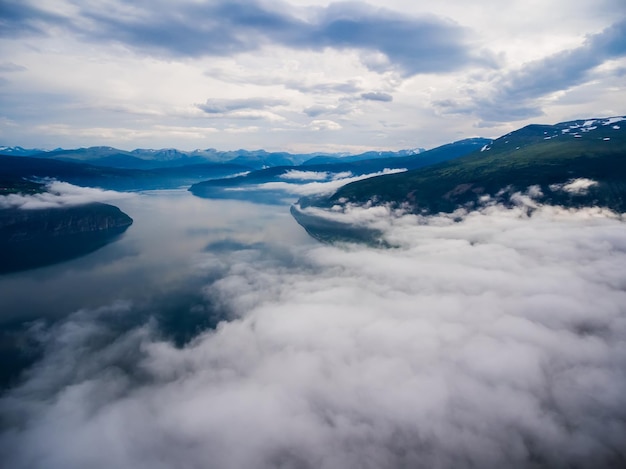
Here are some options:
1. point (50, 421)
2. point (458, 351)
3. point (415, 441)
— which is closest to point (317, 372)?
point (415, 441)

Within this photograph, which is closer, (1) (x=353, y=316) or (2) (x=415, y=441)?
(2) (x=415, y=441)

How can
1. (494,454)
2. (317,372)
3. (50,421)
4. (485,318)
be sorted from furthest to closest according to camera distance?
(485,318) < (317,372) < (50,421) < (494,454)

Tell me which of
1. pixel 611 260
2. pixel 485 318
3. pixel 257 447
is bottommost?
pixel 257 447

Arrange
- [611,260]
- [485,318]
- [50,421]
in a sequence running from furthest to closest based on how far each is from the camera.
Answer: [611,260]
[485,318]
[50,421]

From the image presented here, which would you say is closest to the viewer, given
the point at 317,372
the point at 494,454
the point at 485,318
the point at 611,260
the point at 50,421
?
the point at 494,454

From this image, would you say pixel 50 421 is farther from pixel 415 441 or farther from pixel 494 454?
pixel 494 454

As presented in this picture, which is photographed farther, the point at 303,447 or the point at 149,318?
the point at 149,318

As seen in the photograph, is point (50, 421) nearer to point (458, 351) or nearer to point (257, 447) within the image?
point (257, 447)

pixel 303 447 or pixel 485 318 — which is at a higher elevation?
pixel 485 318

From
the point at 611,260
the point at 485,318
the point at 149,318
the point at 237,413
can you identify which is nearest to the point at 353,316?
the point at 485,318
